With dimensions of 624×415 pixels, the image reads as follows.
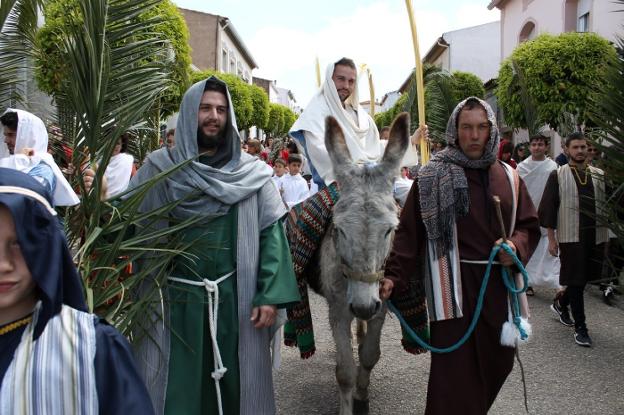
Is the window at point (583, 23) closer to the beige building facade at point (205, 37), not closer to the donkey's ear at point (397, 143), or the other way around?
the donkey's ear at point (397, 143)

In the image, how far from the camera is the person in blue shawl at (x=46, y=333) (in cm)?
137

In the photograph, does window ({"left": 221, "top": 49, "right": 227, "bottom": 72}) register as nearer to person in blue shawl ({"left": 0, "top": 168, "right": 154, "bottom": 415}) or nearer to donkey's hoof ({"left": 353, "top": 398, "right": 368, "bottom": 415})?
donkey's hoof ({"left": 353, "top": 398, "right": 368, "bottom": 415})

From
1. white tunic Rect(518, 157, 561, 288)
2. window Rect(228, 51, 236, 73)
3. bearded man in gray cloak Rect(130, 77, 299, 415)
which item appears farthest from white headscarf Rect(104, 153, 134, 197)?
window Rect(228, 51, 236, 73)

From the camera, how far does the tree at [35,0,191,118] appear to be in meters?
2.98

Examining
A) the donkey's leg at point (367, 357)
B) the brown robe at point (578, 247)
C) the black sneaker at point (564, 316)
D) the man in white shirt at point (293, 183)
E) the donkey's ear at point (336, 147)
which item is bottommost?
the black sneaker at point (564, 316)

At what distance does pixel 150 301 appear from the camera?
9.10 feet

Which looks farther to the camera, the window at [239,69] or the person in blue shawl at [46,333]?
the window at [239,69]

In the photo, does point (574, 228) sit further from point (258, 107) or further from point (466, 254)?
point (258, 107)

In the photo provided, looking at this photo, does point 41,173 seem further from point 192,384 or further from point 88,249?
point 192,384

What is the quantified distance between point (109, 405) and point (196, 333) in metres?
1.37

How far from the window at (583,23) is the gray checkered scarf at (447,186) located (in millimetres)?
16375

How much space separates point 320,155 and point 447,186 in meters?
1.19

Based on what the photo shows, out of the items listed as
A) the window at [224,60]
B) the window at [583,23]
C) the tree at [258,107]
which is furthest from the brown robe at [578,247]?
the window at [224,60]

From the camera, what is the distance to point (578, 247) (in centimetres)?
582
